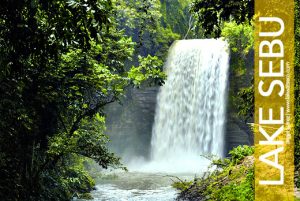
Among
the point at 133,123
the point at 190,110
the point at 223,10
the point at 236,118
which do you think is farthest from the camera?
the point at 133,123

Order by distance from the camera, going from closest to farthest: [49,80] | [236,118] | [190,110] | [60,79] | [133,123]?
[49,80] < [60,79] < [236,118] < [190,110] < [133,123]

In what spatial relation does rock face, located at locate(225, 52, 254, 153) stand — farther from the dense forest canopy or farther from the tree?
the tree

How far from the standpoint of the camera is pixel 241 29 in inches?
1014

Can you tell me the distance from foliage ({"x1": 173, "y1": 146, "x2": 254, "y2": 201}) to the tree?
250 cm

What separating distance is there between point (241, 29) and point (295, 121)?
1957 cm

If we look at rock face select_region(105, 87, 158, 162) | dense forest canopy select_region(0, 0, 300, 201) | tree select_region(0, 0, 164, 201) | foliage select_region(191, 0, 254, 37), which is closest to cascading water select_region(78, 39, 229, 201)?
rock face select_region(105, 87, 158, 162)

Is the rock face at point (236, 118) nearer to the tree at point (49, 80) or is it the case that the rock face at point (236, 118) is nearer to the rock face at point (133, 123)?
the rock face at point (133, 123)

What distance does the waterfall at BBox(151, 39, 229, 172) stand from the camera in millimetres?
26297

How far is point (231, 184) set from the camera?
9781 millimetres

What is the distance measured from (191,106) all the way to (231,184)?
17.9m

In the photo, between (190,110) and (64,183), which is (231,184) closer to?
(64,183)

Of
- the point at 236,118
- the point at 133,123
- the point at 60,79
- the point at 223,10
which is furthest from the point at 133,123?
the point at 223,10

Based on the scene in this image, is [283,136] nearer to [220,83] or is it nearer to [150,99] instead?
[220,83]

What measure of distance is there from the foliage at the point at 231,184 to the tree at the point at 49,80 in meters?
2.50
